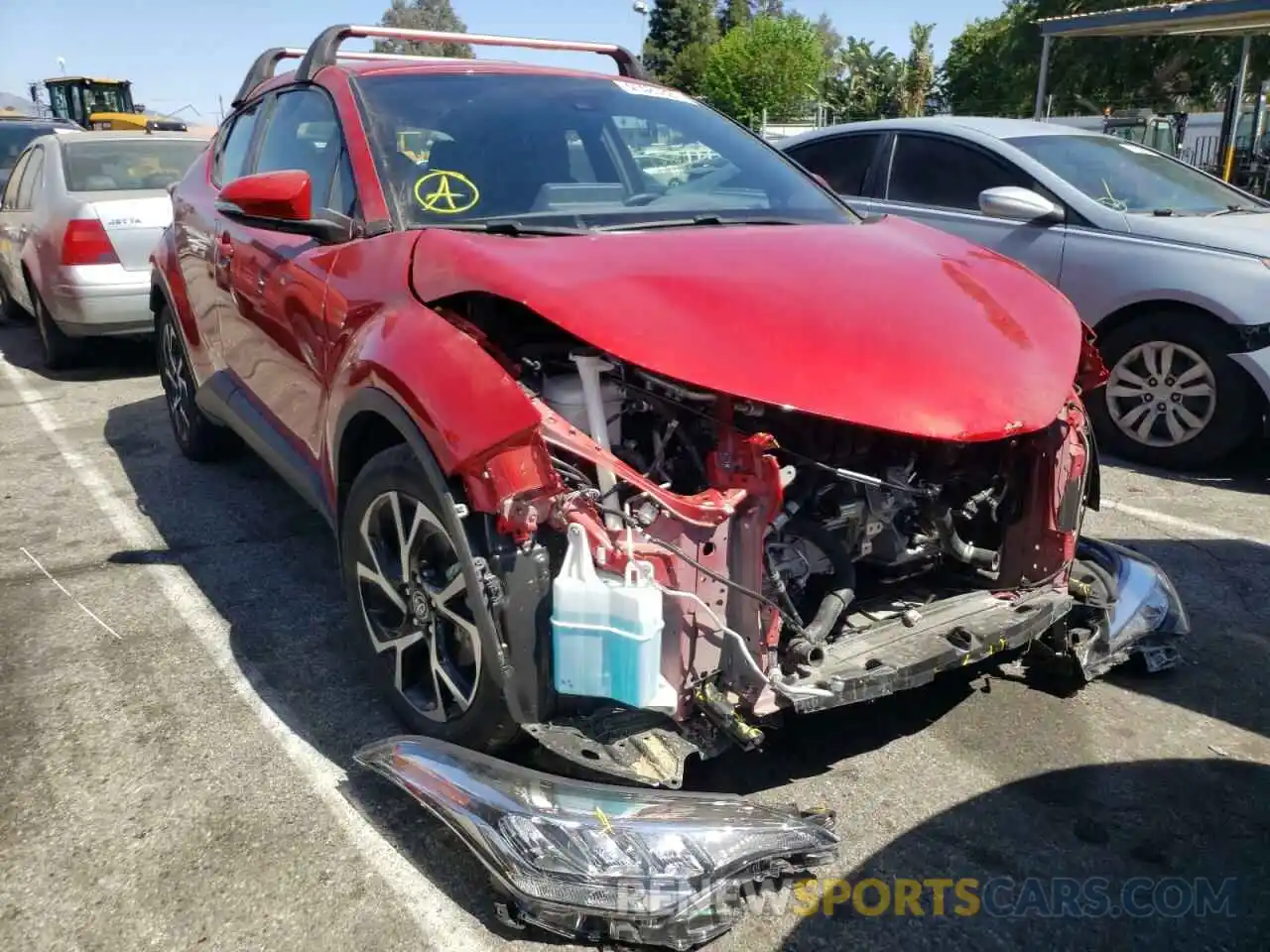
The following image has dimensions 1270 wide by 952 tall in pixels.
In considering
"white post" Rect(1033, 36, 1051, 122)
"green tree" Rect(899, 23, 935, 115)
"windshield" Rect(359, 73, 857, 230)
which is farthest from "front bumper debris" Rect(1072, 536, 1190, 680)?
"green tree" Rect(899, 23, 935, 115)

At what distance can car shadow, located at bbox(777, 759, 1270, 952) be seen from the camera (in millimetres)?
2205

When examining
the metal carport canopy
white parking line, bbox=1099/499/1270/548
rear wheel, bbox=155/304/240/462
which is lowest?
white parking line, bbox=1099/499/1270/548

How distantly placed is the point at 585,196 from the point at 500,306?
2.59ft

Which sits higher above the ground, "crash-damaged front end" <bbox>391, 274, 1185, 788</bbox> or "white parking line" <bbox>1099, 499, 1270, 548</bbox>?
"crash-damaged front end" <bbox>391, 274, 1185, 788</bbox>

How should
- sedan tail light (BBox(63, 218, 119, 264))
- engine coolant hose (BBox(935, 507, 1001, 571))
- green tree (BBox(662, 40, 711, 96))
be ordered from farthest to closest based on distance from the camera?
1. green tree (BBox(662, 40, 711, 96))
2. sedan tail light (BBox(63, 218, 119, 264))
3. engine coolant hose (BBox(935, 507, 1001, 571))

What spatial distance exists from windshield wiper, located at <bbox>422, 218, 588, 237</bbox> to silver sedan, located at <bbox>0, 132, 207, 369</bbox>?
4.84 metres

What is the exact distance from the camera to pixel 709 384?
220cm

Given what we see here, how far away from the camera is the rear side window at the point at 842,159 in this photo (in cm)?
659

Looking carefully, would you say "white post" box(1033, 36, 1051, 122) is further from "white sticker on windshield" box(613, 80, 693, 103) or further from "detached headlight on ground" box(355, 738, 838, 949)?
"detached headlight on ground" box(355, 738, 838, 949)

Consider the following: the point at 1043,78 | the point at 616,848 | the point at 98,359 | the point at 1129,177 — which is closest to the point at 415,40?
the point at 616,848

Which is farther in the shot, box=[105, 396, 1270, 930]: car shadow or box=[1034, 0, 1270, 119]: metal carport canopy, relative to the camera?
box=[1034, 0, 1270, 119]: metal carport canopy

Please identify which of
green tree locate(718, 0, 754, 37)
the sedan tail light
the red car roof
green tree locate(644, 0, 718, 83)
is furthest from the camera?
green tree locate(718, 0, 754, 37)

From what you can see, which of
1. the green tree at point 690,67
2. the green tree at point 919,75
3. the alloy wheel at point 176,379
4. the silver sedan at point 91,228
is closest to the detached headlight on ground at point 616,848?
the alloy wheel at point 176,379

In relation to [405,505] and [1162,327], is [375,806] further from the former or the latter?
[1162,327]
